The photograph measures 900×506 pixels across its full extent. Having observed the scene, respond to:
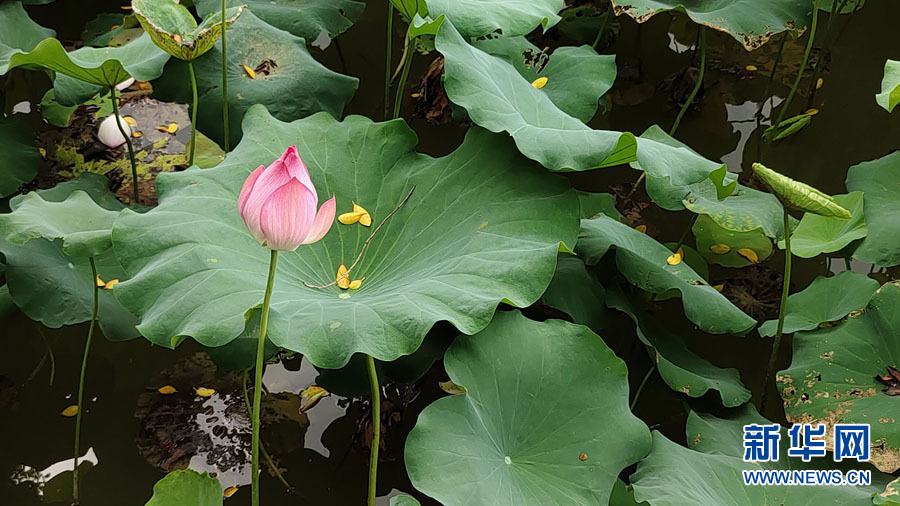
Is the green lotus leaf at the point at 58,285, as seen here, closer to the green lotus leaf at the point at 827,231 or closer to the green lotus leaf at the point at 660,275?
the green lotus leaf at the point at 660,275

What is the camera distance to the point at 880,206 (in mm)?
2082

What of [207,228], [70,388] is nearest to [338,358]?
[207,228]

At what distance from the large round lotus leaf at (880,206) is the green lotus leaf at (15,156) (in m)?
2.16

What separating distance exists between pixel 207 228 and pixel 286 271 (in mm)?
165

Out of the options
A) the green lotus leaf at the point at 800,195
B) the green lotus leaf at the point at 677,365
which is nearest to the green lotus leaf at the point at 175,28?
the green lotus leaf at the point at 677,365

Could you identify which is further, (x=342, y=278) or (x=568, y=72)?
(x=568, y=72)

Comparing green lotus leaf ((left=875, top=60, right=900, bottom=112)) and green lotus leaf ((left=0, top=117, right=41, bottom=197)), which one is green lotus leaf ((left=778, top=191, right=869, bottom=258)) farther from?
green lotus leaf ((left=0, top=117, right=41, bottom=197))

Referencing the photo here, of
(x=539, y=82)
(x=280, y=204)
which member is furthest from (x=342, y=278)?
(x=539, y=82)

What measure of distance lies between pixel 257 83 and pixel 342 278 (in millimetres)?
844

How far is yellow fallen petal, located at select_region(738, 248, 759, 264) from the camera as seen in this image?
7.43 feet

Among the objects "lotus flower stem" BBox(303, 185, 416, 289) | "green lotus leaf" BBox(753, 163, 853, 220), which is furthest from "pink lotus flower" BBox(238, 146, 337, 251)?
"green lotus leaf" BBox(753, 163, 853, 220)

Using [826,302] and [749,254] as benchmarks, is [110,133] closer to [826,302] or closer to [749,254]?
[749,254]

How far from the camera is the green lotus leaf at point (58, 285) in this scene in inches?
69.9

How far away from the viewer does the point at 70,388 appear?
200 centimetres
